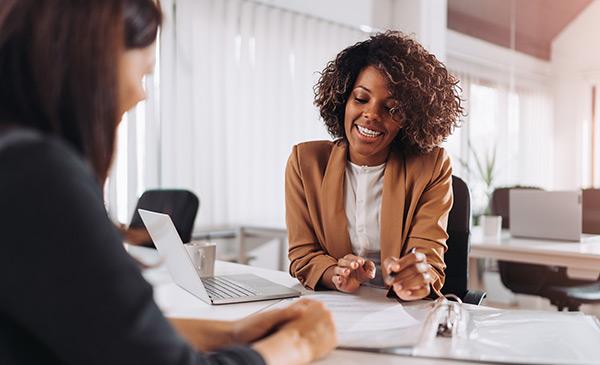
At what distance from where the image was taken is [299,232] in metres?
1.55

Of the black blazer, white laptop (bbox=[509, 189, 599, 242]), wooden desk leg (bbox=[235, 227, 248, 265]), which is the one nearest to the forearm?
the black blazer

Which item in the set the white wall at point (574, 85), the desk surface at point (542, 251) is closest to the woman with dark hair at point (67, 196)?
the desk surface at point (542, 251)

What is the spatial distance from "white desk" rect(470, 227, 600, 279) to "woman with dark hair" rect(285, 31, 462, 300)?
1247 millimetres

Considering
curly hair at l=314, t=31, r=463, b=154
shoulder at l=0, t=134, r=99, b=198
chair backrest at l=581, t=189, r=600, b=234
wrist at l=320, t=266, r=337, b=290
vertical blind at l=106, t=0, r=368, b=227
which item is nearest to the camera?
shoulder at l=0, t=134, r=99, b=198

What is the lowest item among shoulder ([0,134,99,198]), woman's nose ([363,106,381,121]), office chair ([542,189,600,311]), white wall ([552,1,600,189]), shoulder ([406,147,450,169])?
office chair ([542,189,600,311])

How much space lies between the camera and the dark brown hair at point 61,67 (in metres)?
0.59

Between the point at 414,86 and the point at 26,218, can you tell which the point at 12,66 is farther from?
the point at 414,86

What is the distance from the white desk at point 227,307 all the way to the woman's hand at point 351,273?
0.09 meters

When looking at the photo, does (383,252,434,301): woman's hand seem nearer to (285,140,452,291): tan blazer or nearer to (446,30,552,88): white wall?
(285,140,452,291): tan blazer

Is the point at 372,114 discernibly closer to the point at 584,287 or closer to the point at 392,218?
the point at 392,218

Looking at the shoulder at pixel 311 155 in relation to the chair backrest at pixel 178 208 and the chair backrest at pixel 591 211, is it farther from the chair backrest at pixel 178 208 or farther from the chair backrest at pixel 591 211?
the chair backrest at pixel 591 211

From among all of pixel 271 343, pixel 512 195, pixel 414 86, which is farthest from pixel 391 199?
pixel 512 195

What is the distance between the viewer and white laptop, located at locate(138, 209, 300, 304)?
1209mm

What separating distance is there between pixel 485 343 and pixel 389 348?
16 centimetres
